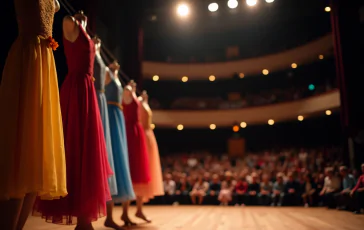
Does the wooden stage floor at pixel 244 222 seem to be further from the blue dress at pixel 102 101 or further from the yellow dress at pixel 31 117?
the yellow dress at pixel 31 117

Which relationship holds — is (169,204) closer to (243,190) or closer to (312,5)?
(243,190)

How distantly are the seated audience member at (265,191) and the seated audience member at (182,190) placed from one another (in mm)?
1948

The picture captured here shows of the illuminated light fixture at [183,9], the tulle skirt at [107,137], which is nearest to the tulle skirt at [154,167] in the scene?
the tulle skirt at [107,137]

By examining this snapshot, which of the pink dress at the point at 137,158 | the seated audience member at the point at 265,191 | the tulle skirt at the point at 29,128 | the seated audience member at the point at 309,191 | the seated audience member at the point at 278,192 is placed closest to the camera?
the tulle skirt at the point at 29,128

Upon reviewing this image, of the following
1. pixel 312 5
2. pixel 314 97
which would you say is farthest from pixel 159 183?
pixel 312 5

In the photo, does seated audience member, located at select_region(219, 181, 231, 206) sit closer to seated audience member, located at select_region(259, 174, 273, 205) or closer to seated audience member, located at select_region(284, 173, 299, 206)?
seated audience member, located at select_region(259, 174, 273, 205)

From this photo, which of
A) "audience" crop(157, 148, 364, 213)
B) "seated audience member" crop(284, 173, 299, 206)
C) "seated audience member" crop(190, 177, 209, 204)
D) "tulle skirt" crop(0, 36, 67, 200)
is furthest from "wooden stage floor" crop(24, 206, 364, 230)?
"seated audience member" crop(190, 177, 209, 204)

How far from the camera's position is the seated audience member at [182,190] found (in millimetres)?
9508

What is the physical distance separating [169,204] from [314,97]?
22.1 feet

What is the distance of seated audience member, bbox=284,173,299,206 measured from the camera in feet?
27.8

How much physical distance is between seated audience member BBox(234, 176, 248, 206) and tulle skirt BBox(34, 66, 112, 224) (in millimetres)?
7087

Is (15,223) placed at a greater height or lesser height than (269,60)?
lesser

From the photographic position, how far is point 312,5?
1281cm

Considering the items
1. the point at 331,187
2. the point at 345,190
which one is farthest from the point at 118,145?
the point at 331,187
